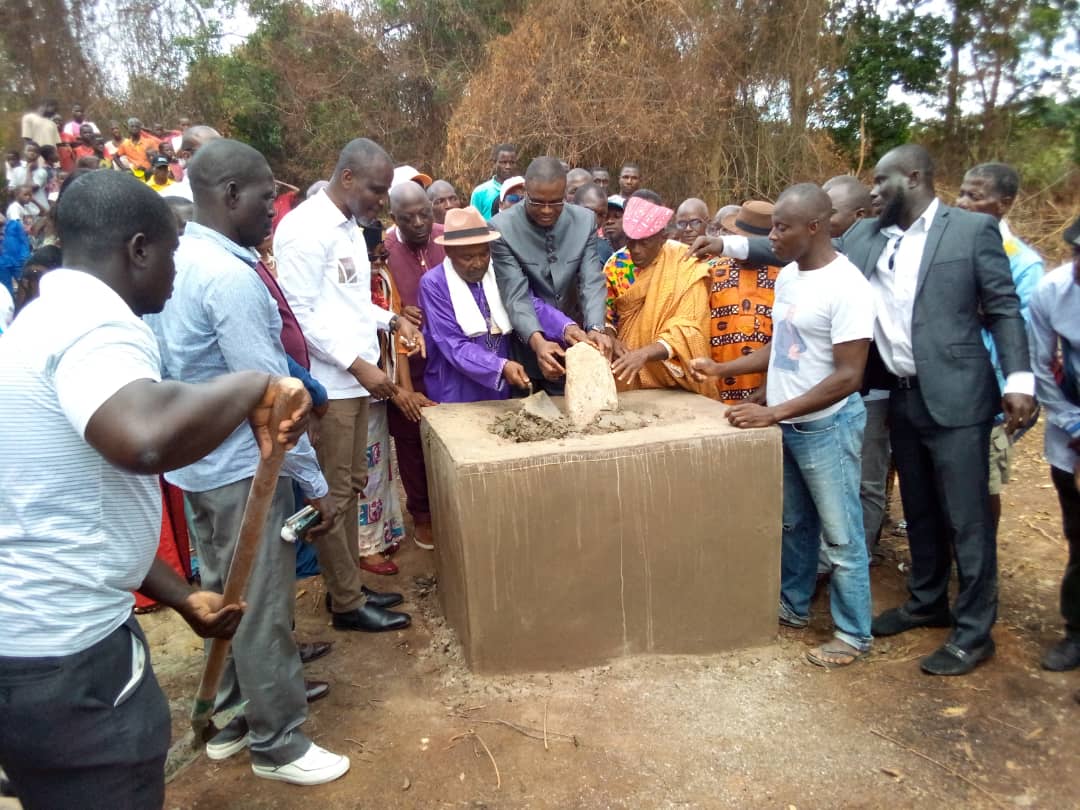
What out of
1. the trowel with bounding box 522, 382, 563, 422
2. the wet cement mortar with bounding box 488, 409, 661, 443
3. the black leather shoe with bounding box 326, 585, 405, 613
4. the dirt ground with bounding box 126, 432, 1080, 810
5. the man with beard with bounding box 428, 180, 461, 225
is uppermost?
the man with beard with bounding box 428, 180, 461, 225

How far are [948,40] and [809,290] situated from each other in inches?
438

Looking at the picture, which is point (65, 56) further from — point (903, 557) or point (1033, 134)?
point (903, 557)

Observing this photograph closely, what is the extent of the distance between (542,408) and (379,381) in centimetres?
70

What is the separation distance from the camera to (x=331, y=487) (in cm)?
334

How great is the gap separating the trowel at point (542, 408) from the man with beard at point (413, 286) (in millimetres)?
676

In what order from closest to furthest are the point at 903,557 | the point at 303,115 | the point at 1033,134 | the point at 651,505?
1. the point at 651,505
2. the point at 903,557
3. the point at 1033,134
4. the point at 303,115

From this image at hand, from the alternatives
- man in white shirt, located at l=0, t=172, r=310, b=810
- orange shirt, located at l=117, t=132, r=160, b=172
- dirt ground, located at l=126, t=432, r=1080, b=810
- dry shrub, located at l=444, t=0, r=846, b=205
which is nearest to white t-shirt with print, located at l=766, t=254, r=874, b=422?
dirt ground, located at l=126, t=432, r=1080, b=810

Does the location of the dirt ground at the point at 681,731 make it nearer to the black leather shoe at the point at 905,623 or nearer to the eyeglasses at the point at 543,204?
the black leather shoe at the point at 905,623

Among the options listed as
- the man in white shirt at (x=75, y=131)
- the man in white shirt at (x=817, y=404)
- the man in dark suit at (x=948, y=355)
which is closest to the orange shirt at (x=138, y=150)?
the man in white shirt at (x=75, y=131)

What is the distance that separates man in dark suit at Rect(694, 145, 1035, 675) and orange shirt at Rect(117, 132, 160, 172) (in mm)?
10689

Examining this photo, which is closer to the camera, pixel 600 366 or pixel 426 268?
pixel 600 366

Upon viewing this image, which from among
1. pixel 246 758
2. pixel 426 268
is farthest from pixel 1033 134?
pixel 246 758

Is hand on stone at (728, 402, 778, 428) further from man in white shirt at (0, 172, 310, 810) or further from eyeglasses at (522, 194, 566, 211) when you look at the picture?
man in white shirt at (0, 172, 310, 810)

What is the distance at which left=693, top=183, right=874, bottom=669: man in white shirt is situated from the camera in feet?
9.28
